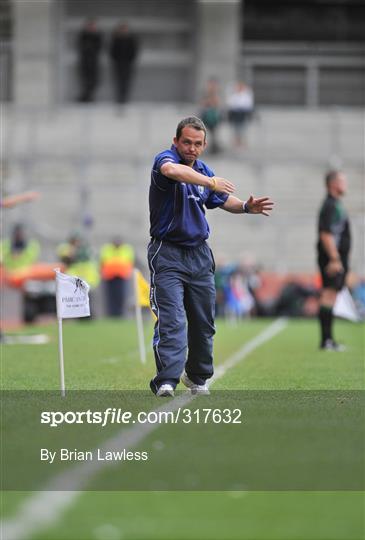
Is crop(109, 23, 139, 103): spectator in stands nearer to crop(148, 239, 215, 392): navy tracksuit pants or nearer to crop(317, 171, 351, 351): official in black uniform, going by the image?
crop(317, 171, 351, 351): official in black uniform

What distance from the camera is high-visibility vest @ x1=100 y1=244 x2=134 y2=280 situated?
→ 29.4m

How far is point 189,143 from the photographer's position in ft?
31.3

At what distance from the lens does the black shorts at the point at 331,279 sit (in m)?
15.9

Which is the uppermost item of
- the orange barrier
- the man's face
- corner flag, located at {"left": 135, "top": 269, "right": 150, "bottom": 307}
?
the man's face

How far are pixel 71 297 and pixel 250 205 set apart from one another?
1.39 metres

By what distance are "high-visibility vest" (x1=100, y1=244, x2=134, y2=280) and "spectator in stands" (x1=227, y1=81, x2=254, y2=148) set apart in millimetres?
8856

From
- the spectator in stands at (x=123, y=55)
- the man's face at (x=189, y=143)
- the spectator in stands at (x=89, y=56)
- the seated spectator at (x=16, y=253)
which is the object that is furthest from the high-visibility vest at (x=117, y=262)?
the man's face at (x=189, y=143)

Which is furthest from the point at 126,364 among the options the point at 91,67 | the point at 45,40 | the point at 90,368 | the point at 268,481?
the point at 45,40

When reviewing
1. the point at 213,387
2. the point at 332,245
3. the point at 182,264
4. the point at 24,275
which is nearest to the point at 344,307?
the point at 332,245

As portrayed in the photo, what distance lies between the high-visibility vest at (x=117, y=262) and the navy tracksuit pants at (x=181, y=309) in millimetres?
19382

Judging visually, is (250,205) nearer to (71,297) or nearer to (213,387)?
(71,297)

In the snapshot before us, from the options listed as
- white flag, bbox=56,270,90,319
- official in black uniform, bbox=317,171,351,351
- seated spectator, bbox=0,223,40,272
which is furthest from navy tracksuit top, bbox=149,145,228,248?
seated spectator, bbox=0,223,40,272

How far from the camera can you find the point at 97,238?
33.7m

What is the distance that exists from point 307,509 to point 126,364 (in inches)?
333
